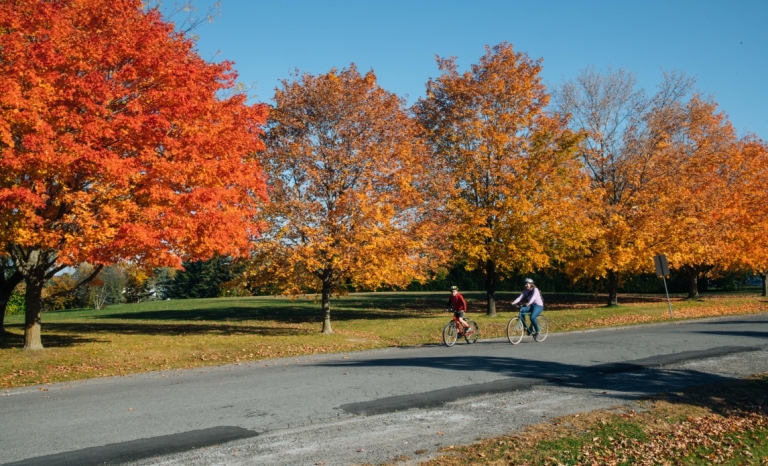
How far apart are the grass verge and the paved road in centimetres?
49

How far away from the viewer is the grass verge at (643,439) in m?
6.43

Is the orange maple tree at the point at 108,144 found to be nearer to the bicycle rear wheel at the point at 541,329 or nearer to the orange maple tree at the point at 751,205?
the bicycle rear wheel at the point at 541,329

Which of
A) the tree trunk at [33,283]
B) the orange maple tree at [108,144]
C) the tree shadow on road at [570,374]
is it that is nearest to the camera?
the tree shadow on road at [570,374]

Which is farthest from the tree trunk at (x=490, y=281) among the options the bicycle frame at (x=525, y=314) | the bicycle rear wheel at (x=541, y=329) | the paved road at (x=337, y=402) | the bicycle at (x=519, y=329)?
the paved road at (x=337, y=402)

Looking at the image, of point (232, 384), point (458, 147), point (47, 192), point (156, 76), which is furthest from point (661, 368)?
point (458, 147)

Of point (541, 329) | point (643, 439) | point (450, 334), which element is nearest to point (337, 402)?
point (643, 439)

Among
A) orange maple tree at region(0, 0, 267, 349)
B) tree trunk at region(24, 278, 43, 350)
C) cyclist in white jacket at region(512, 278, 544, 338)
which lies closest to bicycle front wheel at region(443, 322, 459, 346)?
cyclist in white jacket at region(512, 278, 544, 338)

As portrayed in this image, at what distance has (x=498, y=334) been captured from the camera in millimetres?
20875

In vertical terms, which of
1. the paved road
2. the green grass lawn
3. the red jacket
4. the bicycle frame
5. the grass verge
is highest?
the red jacket

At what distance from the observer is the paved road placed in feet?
22.6

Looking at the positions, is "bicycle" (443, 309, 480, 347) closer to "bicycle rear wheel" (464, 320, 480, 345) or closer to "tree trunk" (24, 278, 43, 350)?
"bicycle rear wheel" (464, 320, 480, 345)

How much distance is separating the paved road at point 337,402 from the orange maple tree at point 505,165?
36.6 feet

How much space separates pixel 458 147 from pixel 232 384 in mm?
18107

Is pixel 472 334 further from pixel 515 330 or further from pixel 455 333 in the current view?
pixel 515 330
